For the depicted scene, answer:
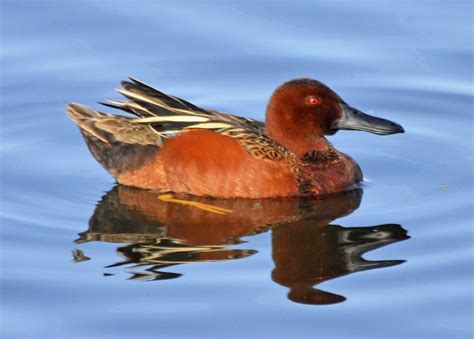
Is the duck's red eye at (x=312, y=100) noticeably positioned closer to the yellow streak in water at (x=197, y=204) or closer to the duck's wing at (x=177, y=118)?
the duck's wing at (x=177, y=118)

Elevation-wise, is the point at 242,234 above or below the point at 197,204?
below

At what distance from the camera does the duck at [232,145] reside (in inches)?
502

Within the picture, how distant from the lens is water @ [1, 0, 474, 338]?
10227mm

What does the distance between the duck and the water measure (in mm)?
237

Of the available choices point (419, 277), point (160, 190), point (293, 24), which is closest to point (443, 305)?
point (419, 277)

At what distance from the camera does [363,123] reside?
13086mm

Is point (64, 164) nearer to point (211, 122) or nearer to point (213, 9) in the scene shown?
point (211, 122)

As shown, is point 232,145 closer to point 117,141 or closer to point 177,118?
point 177,118

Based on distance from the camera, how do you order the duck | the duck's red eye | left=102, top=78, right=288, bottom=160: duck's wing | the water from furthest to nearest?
the duck's red eye < left=102, top=78, right=288, bottom=160: duck's wing < the duck < the water

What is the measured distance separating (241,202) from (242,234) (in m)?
0.96

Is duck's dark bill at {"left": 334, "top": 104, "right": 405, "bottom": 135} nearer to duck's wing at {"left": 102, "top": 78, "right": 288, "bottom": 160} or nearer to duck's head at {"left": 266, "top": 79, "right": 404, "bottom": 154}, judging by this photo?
duck's head at {"left": 266, "top": 79, "right": 404, "bottom": 154}

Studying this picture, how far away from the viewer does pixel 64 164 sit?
13391 mm

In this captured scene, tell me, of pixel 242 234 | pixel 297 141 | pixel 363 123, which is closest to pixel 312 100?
pixel 297 141

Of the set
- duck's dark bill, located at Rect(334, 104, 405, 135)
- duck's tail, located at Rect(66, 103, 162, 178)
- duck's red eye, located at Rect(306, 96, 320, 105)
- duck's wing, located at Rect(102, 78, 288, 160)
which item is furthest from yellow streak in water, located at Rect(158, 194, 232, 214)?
duck's dark bill, located at Rect(334, 104, 405, 135)
